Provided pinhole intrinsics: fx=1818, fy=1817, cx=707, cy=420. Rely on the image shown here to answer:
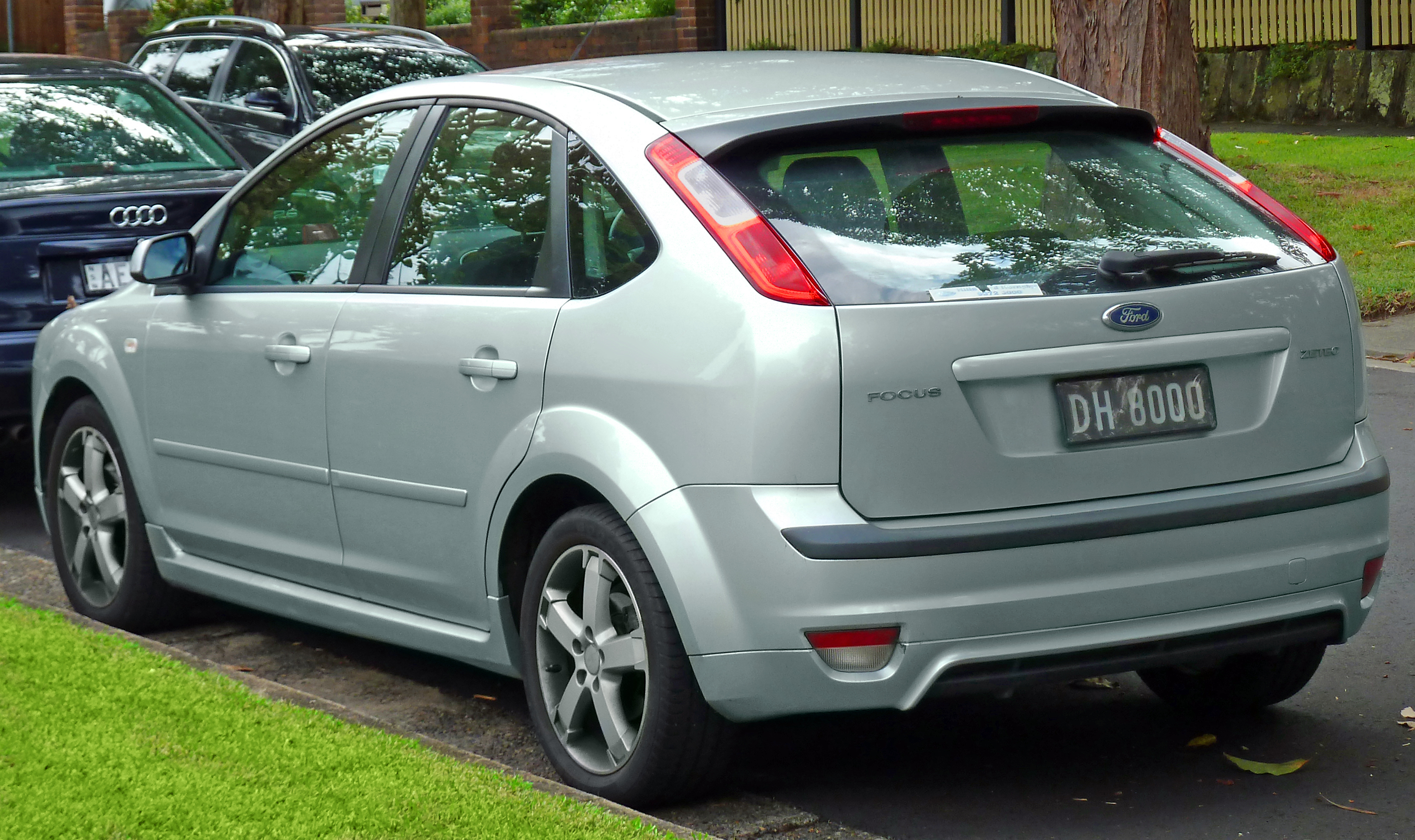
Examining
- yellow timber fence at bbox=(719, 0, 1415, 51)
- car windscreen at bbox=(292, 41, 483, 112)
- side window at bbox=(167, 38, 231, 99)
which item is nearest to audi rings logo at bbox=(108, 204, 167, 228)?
car windscreen at bbox=(292, 41, 483, 112)

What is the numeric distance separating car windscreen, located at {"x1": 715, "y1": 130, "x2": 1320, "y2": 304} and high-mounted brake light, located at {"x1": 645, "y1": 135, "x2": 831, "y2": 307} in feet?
0.10

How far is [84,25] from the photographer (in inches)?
1387

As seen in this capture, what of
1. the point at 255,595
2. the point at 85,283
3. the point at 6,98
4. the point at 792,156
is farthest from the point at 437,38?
the point at 792,156

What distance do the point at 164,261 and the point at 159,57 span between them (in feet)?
36.7

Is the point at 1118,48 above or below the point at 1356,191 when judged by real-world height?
above

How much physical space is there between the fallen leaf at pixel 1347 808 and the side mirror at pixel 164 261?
345cm

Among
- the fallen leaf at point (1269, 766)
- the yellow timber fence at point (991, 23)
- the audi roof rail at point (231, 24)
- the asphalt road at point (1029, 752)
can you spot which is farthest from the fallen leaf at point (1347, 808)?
the yellow timber fence at point (991, 23)

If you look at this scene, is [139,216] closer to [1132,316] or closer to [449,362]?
[449,362]

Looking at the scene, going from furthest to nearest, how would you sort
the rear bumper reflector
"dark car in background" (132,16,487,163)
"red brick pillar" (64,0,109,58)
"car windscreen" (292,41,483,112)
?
"red brick pillar" (64,0,109,58) < "car windscreen" (292,41,483,112) < "dark car in background" (132,16,487,163) < the rear bumper reflector

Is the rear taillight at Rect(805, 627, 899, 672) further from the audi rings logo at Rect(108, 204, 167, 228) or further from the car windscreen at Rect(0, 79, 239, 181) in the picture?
the car windscreen at Rect(0, 79, 239, 181)

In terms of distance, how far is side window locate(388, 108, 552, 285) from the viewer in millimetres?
4414

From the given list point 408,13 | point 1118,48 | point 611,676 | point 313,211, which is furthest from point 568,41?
point 611,676

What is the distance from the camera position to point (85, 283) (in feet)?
24.5

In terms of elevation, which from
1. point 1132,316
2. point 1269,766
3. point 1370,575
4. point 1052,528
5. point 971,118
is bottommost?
point 1269,766
